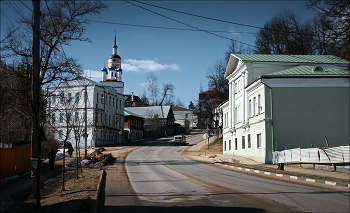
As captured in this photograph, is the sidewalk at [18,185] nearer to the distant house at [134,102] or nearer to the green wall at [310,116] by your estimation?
the green wall at [310,116]

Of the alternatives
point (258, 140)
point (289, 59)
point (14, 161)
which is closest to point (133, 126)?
point (289, 59)

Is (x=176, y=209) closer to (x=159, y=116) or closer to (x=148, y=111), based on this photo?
(x=148, y=111)

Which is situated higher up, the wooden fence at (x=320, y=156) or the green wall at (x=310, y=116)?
the green wall at (x=310, y=116)

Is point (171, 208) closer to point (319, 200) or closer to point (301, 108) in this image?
point (319, 200)

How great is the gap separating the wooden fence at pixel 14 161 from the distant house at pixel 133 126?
174ft

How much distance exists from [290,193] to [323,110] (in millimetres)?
17761

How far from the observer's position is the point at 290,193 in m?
10.5

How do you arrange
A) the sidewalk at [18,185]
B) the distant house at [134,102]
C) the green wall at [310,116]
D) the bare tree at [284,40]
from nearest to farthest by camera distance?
1. the sidewalk at [18,185]
2. the green wall at [310,116]
3. the bare tree at [284,40]
4. the distant house at [134,102]

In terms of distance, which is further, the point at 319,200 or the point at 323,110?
the point at 323,110

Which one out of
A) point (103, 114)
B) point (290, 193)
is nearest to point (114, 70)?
point (103, 114)

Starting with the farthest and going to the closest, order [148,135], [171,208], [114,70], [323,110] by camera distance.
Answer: [114,70], [148,135], [323,110], [171,208]

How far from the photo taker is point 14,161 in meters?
19.7

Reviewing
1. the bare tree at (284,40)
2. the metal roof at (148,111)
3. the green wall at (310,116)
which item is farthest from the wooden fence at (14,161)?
the metal roof at (148,111)

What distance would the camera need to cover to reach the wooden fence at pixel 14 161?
17859 millimetres
